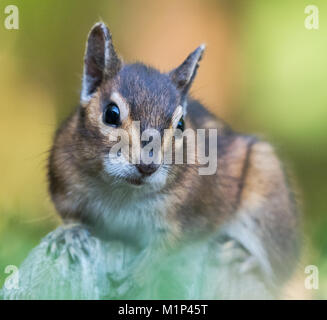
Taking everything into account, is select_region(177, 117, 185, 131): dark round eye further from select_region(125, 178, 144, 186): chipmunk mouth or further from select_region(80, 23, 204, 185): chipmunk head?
select_region(125, 178, 144, 186): chipmunk mouth

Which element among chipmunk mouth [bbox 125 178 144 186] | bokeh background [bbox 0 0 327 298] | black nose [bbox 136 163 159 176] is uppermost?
bokeh background [bbox 0 0 327 298]

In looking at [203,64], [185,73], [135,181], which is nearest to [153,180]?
[135,181]

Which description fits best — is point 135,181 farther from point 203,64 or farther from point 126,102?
point 203,64

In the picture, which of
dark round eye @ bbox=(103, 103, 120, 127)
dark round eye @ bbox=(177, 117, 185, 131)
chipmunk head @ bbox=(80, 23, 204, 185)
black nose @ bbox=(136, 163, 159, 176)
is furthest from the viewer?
dark round eye @ bbox=(177, 117, 185, 131)

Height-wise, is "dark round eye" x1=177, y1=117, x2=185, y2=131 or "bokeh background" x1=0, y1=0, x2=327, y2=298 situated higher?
"bokeh background" x1=0, y1=0, x2=327, y2=298

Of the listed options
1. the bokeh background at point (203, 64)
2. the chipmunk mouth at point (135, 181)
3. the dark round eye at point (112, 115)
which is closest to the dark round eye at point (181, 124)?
the dark round eye at point (112, 115)

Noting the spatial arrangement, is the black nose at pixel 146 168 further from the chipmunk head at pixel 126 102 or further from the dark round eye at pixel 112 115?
the dark round eye at pixel 112 115

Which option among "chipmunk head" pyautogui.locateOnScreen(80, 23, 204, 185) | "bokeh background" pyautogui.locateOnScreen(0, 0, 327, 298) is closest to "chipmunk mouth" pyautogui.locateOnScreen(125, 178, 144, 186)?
"chipmunk head" pyautogui.locateOnScreen(80, 23, 204, 185)
